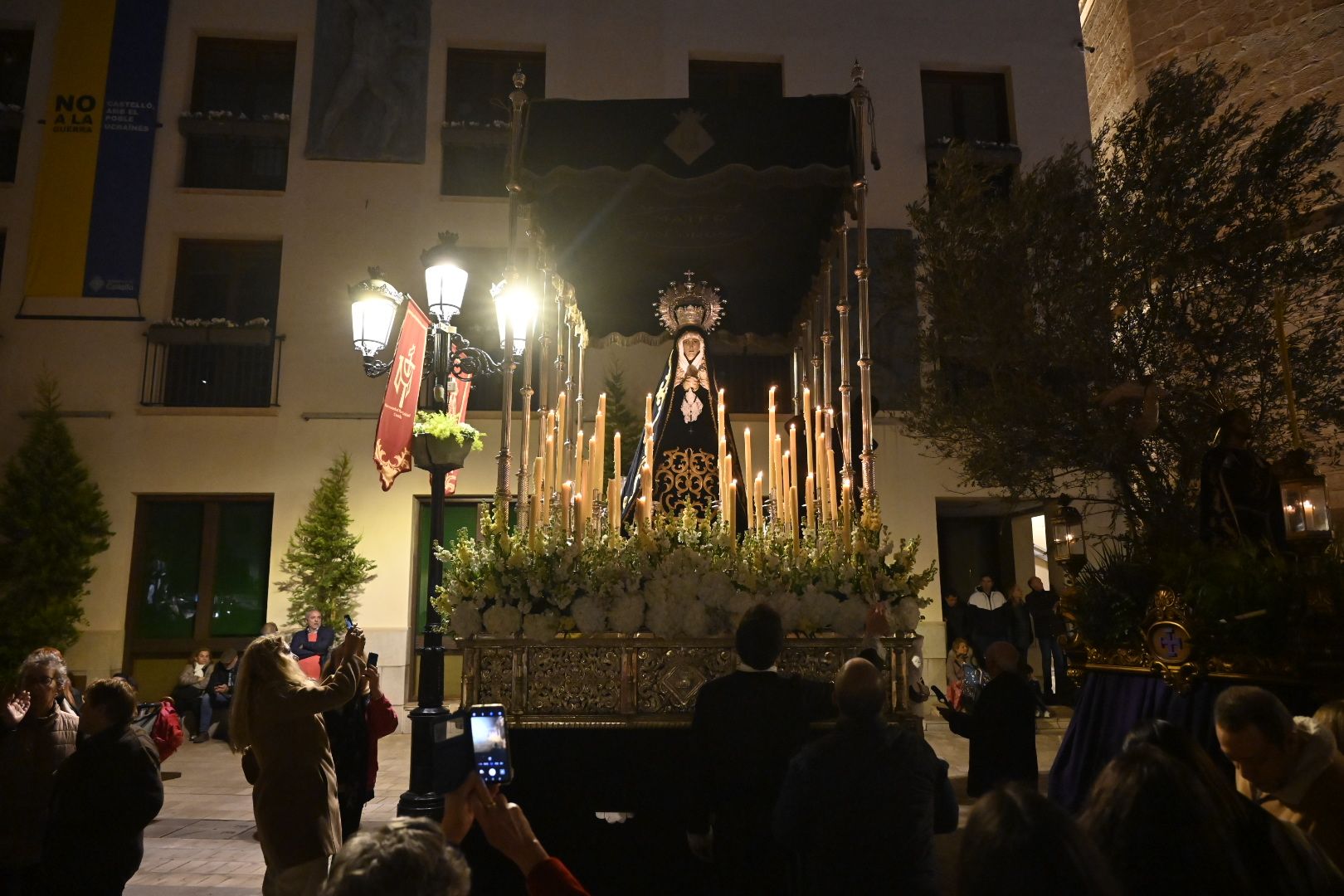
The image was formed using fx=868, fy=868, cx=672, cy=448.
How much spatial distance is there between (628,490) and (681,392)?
0.85 metres

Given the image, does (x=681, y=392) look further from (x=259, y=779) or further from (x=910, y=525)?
(x=910, y=525)

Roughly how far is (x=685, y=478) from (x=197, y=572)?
29.0 ft

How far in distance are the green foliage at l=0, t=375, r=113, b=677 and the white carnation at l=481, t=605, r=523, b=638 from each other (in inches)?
388

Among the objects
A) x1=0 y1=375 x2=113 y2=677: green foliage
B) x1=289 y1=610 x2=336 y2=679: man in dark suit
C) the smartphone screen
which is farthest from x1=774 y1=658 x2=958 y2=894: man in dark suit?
x1=0 y1=375 x2=113 y2=677: green foliage

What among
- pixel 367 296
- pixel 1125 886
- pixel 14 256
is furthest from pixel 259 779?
pixel 14 256

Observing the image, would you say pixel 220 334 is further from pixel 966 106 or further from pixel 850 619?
pixel 966 106

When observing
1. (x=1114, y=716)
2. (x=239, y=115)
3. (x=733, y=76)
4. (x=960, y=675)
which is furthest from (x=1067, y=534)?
(x=239, y=115)

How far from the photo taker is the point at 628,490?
6555mm

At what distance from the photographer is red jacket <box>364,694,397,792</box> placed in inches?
179

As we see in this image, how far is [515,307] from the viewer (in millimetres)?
5121

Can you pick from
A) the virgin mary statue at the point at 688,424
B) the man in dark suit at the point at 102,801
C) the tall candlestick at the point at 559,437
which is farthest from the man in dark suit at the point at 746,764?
the virgin mary statue at the point at 688,424

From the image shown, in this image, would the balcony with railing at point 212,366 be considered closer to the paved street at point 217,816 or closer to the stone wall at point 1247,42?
the paved street at point 217,816

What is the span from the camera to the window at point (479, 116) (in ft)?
41.9

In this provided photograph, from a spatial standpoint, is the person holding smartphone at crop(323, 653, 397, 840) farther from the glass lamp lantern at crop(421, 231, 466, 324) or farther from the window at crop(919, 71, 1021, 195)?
the window at crop(919, 71, 1021, 195)
